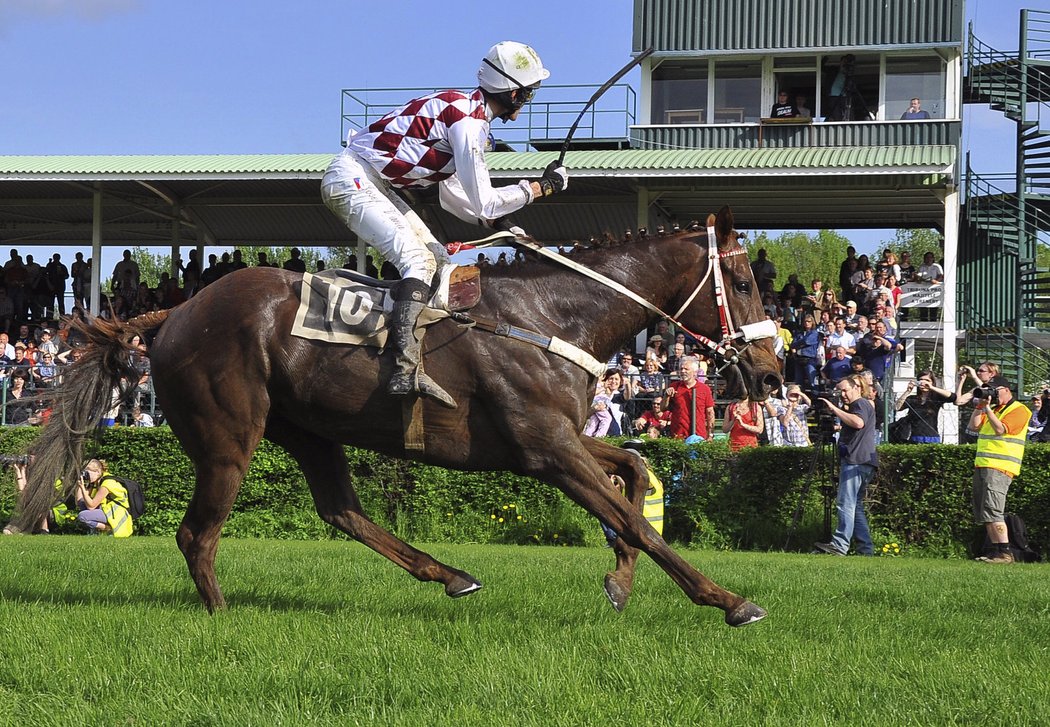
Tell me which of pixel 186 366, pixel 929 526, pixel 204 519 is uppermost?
pixel 186 366

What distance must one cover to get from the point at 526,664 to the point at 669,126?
70.1 ft

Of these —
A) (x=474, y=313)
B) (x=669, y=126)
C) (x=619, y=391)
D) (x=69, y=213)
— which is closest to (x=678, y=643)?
(x=474, y=313)

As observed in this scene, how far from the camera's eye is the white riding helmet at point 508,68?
6.39m

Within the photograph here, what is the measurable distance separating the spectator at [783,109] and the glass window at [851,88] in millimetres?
686

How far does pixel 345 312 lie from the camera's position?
6379 millimetres

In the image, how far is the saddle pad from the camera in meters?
6.31

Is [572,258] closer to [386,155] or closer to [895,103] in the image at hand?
[386,155]

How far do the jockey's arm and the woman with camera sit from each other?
9.58 meters

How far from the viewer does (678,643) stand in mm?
5332

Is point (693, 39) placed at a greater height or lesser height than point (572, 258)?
greater

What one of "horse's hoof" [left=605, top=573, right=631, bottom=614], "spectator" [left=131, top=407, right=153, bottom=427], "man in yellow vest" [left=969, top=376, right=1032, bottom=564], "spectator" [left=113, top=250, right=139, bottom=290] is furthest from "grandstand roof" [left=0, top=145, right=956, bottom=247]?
"horse's hoof" [left=605, top=573, right=631, bottom=614]

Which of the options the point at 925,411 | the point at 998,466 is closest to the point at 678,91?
the point at 925,411

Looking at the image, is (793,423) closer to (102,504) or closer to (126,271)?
(102,504)

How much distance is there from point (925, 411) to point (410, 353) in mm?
11419
